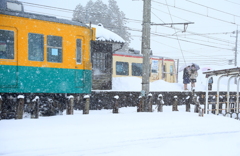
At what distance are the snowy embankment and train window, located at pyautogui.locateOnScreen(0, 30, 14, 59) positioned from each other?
2.61m

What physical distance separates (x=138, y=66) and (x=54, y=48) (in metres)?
11.4

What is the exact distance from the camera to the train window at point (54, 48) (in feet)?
31.0

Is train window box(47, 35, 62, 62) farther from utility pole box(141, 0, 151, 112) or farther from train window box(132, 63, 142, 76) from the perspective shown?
train window box(132, 63, 142, 76)

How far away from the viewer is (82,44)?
33.7ft

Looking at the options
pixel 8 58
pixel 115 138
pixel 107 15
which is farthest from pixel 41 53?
pixel 107 15

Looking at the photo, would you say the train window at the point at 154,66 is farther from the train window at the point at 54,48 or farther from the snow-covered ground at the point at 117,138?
the snow-covered ground at the point at 117,138

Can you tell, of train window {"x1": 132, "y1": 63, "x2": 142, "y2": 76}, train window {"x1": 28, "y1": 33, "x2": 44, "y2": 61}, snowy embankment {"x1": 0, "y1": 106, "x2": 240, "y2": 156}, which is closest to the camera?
snowy embankment {"x1": 0, "y1": 106, "x2": 240, "y2": 156}

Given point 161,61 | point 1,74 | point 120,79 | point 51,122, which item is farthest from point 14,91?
point 161,61

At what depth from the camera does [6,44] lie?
8.55 meters

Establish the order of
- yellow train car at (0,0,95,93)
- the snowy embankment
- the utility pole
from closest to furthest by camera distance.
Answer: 1. the snowy embankment
2. yellow train car at (0,0,95,93)
3. the utility pole

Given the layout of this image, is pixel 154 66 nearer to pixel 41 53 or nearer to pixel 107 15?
pixel 41 53

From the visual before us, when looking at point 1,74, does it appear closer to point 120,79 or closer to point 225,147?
point 225,147

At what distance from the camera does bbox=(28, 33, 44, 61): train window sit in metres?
9.03

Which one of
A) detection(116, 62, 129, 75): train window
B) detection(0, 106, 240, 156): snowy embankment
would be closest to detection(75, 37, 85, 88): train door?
detection(0, 106, 240, 156): snowy embankment
